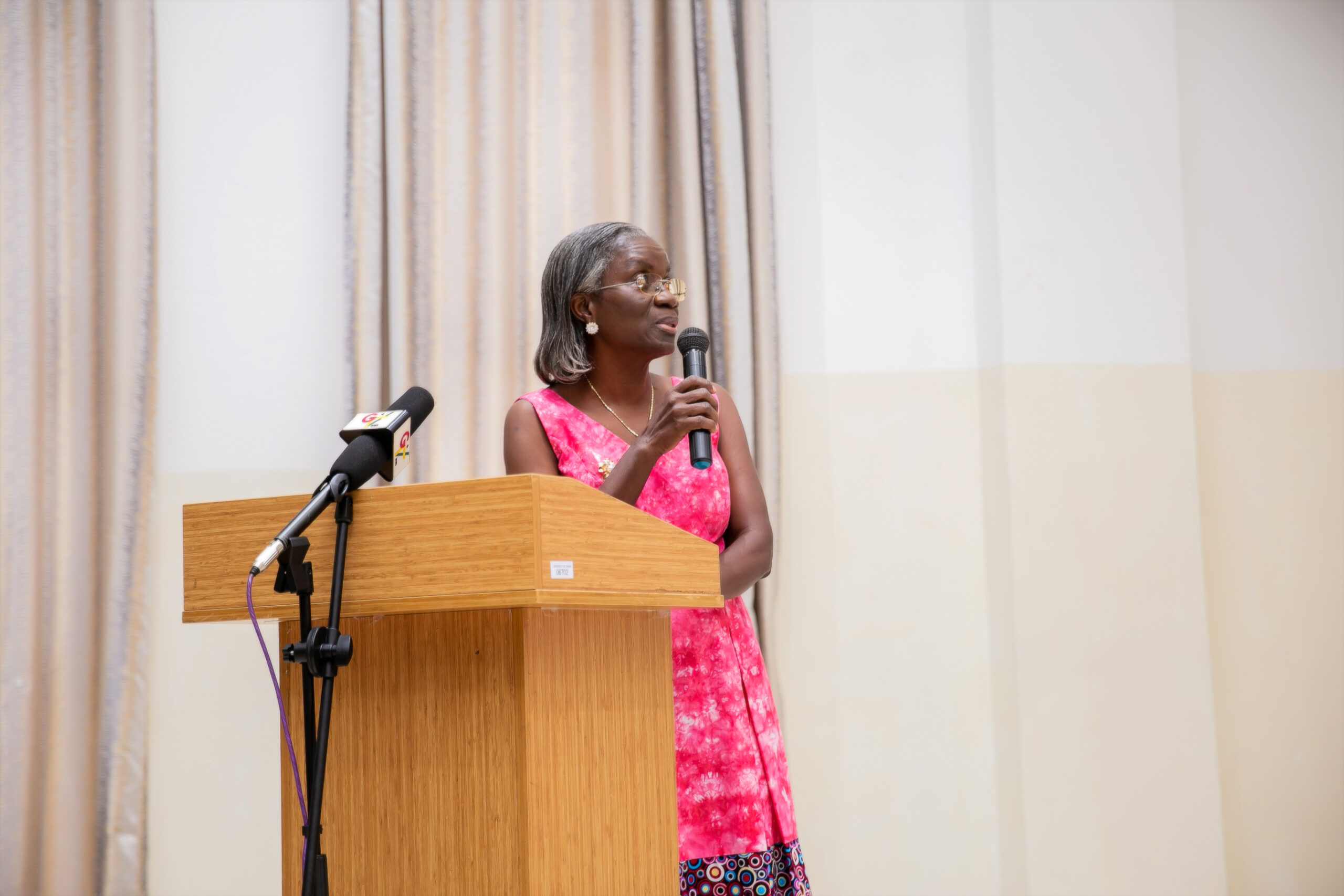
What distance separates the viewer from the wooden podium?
1.32 m

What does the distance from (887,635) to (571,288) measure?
5.42ft

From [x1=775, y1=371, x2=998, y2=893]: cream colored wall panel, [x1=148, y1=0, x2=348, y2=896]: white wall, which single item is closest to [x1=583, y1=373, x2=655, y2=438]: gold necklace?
[x1=775, y1=371, x2=998, y2=893]: cream colored wall panel

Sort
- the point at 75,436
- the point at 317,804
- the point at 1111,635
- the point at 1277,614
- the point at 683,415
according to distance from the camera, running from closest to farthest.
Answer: the point at 317,804, the point at 683,415, the point at 75,436, the point at 1111,635, the point at 1277,614

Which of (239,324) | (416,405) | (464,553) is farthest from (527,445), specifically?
(239,324)

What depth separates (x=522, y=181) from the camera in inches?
134

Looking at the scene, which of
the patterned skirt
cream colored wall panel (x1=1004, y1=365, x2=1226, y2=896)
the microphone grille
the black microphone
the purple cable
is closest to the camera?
the purple cable

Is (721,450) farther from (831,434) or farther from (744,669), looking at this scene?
(831,434)

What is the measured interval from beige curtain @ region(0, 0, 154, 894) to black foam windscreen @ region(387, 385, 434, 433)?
1.92 metres

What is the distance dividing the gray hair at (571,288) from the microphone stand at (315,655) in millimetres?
976

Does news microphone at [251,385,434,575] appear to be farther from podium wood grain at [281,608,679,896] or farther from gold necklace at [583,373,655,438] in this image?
gold necklace at [583,373,655,438]

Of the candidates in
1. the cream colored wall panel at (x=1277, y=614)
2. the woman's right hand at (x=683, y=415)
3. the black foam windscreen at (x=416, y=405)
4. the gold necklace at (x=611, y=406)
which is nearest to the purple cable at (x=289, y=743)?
the black foam windscreen at (x=416, y=405)

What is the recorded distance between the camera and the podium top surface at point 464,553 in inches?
50.9

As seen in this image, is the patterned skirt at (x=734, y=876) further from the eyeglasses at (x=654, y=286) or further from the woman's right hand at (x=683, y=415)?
the eyeglasses at (x=654, y=286)

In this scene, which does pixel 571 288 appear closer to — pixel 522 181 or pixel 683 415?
pixel 683 415
